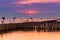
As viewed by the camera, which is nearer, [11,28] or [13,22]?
[11,28]

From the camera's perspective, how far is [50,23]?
32.2 metres

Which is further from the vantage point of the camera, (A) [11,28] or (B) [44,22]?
(B) [44,22]

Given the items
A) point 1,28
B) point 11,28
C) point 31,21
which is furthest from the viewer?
point 31,21

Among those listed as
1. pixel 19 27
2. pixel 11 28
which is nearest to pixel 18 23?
pixel 19 27

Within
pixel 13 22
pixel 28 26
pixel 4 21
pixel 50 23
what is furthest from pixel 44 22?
pixel 4 21

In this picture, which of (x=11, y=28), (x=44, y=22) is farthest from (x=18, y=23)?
(x=44, y=22)

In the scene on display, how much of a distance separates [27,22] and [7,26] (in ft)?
16.2

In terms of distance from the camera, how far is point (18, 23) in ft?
103

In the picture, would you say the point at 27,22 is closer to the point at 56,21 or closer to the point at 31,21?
the point at 31,21

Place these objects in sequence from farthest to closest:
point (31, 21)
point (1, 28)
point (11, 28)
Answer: point (31, 21) → point (11, 28) → point (1, 28)

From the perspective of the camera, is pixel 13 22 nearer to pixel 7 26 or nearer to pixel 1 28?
pixel 7 26

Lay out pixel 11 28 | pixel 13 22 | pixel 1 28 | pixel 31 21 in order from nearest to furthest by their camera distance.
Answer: pixel 1 28 < pixel 11 28 < pixel 13 22 < pixel 31 21

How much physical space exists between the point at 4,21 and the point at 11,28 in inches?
63.8

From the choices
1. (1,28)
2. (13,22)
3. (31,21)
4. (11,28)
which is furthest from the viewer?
(31,21)
